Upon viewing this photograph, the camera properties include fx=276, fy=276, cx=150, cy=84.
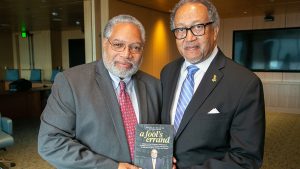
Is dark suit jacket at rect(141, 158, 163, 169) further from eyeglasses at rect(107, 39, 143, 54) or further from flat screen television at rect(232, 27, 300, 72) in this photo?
flat screen television at rect(232, 27, 300, 72)

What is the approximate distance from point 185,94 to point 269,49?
7405mm

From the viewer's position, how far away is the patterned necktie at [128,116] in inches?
55.4

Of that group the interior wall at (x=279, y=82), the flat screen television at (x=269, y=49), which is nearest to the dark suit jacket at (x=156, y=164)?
the interior wall at (x=279, y=82)

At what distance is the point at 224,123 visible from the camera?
1330 mm

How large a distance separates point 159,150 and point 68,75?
23.2 inches

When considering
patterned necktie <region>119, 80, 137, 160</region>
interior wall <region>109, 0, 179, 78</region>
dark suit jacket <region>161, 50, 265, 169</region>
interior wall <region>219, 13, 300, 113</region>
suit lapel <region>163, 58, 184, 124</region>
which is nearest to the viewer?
dark suit jacket <region>161, 50, 265, 169</region>

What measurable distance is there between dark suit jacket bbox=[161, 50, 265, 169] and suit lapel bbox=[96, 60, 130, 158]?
282 mm

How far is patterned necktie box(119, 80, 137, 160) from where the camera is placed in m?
1.41

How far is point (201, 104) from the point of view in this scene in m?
1.38

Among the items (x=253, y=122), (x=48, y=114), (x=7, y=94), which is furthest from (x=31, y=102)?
(x=253, y=122)

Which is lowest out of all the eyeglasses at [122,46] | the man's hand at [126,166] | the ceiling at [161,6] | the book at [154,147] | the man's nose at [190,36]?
the man's hand at [126,166]

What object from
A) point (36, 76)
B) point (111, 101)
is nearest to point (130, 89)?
point (111, 101)

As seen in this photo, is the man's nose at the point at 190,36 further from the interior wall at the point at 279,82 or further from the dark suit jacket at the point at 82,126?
the interior wall at the point at 279,82

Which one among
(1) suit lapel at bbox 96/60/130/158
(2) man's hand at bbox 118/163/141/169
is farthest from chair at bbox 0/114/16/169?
(2) man's hand at bbox 118/163/141/169
